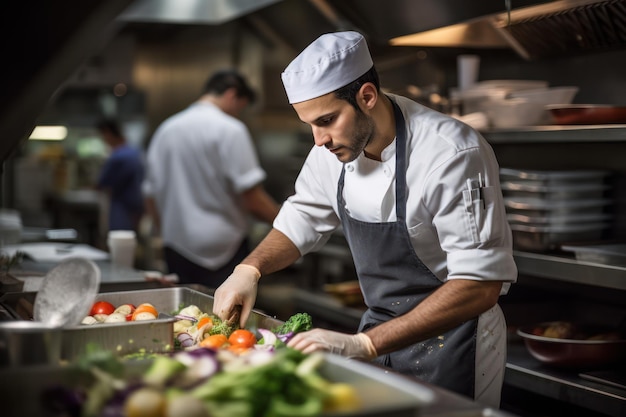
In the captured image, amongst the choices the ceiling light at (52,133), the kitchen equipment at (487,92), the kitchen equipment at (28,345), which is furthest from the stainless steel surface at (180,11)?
the ceiling light at (52,133)

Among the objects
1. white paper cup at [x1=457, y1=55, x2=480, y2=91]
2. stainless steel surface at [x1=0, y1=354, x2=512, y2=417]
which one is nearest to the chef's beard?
stainless steel surface at [x1=0, y1=354, x2=512, y2=417]

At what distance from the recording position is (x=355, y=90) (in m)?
2.34

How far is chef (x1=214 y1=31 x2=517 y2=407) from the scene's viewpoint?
7.14ft

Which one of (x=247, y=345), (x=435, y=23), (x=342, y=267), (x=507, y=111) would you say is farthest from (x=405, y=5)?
(x=247, y=345)

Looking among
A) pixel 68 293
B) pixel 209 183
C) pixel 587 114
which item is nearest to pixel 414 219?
pixel 68 293

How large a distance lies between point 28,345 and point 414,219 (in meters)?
1.18

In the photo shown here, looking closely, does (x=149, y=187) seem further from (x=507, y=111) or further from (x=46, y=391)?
(x=46, y=391)

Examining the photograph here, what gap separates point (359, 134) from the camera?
235cm

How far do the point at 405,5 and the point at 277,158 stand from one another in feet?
10.1

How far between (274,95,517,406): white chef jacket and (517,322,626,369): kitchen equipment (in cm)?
69

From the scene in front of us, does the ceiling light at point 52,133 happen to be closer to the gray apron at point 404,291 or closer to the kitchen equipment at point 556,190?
the kitchen equipment at point 556,190

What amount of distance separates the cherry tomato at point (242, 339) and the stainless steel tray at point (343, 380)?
0.57 metres

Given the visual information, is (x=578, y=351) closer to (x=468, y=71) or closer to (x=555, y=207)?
(x=555, y=207)

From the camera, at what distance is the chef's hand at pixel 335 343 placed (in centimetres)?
183
